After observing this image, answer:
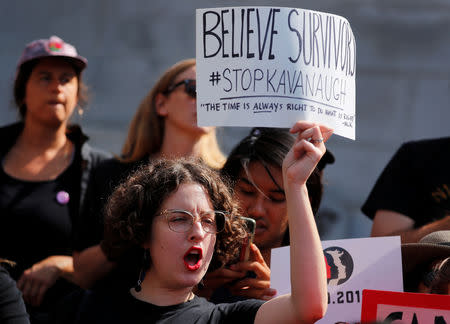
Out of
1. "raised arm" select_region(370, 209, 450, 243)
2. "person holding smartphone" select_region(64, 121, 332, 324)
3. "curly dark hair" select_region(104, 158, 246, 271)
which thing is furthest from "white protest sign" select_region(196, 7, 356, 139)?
"raised arm" select_region(370, 209, 450, 243)

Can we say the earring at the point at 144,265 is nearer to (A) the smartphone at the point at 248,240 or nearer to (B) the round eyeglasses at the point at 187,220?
(B) the round eyeglasses at the point at 187,220

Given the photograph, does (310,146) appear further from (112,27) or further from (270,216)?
(112,27)

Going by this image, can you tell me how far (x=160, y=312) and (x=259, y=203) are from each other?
791 millimetres

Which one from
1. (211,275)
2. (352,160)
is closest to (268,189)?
(211,275)

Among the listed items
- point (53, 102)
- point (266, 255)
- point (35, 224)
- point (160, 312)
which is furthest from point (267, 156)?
point (53, 102)

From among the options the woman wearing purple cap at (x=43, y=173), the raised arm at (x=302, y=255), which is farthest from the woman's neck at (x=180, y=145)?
the raised arm at (x=302, y=255)

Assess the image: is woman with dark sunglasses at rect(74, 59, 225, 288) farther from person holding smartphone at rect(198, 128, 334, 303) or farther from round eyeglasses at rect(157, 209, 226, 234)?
round eyeglasses at rect(157, 209, 226, 234)

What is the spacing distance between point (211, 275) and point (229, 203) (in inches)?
13.4

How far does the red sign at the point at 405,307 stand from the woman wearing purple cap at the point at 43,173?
154 cm

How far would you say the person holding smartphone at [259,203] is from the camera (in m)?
2.57

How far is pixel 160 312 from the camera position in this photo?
2.17 m

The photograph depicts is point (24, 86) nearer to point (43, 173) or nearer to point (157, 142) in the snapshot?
point (43, 173)

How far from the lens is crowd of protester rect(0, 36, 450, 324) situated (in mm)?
2156

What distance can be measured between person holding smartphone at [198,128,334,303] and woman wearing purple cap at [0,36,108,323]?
2.77ft
